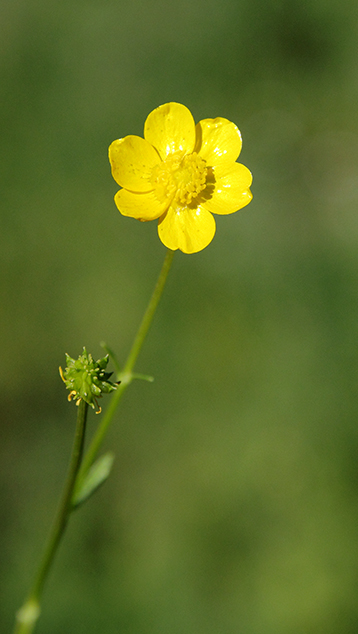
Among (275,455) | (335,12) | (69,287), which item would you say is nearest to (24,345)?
(69,287)

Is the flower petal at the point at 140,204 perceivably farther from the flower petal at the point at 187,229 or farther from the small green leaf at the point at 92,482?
the small green leaf at the point at 92,482

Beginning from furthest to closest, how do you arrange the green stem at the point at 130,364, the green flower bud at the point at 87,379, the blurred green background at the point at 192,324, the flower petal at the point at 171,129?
the blurred green background at the point at 192,324 → the flower petal at the point at 171,129 → the green stem at the point at 130,364 → the green flower bud at the point at 87,379

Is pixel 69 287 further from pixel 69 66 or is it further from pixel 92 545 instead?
pixel 69 66

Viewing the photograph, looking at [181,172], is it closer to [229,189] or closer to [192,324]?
[229,189]

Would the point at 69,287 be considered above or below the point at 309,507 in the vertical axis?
above

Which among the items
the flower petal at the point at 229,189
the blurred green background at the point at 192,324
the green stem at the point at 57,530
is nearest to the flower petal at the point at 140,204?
the flower petal at the point at 229,189
